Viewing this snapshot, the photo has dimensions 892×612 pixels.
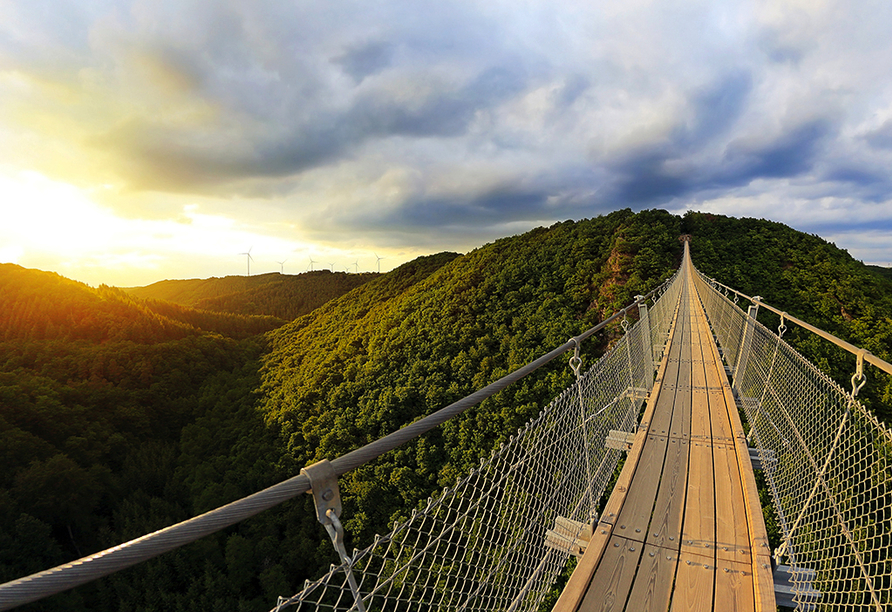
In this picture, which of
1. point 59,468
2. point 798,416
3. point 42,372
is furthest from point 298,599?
point 42,372

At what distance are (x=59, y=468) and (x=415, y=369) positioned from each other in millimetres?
25406

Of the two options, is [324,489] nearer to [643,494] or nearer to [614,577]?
[614,577]

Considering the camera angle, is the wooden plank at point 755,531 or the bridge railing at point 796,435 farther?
the bridge railing at point 796,435

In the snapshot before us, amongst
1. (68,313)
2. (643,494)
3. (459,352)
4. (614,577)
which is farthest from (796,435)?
(68,313)

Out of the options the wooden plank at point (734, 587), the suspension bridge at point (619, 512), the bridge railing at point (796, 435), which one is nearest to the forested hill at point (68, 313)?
the suspension bridge at point (619, 512)

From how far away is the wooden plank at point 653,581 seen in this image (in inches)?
79.0

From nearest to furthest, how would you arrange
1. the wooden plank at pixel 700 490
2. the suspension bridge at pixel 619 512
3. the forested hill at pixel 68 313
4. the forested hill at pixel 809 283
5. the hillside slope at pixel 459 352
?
the suspension bridge at pixel 619 512 → the wooden plank at pixel 700 490 → the forested hill at pixel 809 283 → the hillside slope at pixel 459 352 → the forested hill at pixel 68 313

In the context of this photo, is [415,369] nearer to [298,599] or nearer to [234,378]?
[298,599]

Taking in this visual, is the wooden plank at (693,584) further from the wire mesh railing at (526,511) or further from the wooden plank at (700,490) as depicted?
the wire mesh railing at (526,511)

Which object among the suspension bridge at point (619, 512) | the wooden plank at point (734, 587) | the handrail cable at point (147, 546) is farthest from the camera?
the wooden plank at point (734, 587)

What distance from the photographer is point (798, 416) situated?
432cm

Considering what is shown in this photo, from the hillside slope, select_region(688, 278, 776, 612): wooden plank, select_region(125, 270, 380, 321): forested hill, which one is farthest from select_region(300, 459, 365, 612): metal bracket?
select_region(125, 270, 380, 321): forested hill

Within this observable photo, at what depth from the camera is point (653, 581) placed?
214cm

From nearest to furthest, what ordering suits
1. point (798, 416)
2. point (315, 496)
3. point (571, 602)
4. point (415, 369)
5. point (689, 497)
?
point (315, 496)
point (571, 602)
point (689, 497)
point (798, 416)
point (415, 369)
